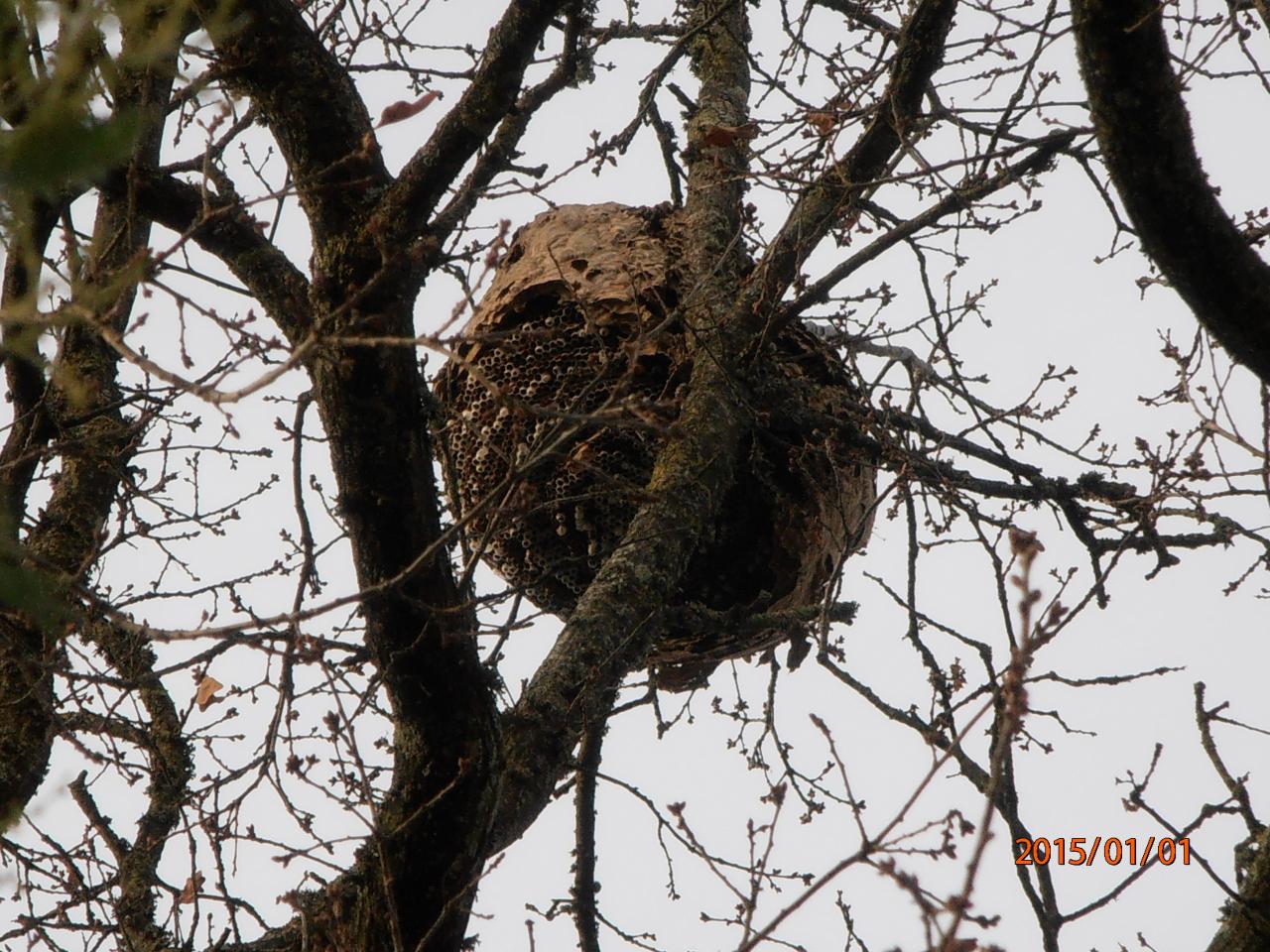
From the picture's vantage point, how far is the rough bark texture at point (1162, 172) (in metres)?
1.74

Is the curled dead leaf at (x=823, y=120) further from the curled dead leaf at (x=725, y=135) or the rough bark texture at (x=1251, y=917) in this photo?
the rough bark texture at (x=1251, y=917)

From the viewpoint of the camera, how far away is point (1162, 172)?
1779 millimetres

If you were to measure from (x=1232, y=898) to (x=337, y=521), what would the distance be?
5.92ft

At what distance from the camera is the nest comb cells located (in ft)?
10.9

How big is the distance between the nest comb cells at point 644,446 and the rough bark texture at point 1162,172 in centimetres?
149

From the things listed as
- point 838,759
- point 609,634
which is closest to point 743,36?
point 609,634

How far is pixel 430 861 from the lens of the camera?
2.13 metres

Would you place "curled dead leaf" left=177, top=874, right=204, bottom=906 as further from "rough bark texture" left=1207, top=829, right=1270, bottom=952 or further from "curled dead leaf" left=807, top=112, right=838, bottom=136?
"curled dead leaf" left=807, top=112, right=838, bottom=136

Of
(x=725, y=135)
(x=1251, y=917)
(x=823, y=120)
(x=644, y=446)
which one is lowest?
(x=1251, y=917)

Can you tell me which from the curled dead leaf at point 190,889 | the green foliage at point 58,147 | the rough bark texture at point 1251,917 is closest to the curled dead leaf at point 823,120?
the rough bark texture at point 1251,917

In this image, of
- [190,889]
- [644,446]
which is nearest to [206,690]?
[190,889]

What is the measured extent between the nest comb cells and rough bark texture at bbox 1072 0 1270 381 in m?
1.49

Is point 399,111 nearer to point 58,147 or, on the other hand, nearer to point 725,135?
point 58,147

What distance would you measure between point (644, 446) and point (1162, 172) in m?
1.84
